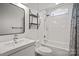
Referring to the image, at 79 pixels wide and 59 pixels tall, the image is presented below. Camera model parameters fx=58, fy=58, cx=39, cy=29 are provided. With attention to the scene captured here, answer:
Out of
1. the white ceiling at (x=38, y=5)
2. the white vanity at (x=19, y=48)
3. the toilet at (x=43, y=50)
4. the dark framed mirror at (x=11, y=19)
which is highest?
the white ceiling at (x=38, y=5)

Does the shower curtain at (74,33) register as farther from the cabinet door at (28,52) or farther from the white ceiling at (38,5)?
the cabinet door at (28,52)

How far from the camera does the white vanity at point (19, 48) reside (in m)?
0.98

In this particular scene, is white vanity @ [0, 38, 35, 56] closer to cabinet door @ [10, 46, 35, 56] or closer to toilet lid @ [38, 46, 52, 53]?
cabinet door @ [10, 46, 35, 56]

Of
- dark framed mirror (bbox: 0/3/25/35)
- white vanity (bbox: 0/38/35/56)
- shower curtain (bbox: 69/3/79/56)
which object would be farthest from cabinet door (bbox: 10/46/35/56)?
shower curtain (bbox: 69/3/79/56)

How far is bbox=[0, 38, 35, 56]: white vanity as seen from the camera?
0.98 m

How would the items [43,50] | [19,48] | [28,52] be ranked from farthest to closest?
1. [43,50]
2. [28,52]
3. [19,48]

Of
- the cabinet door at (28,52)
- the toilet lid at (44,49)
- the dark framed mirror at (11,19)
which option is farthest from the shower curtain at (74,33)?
the dark framed mirror at (11,19)

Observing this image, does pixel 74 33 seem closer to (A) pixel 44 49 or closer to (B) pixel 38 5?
(A) pixel 44 49

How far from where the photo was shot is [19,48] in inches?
44.0

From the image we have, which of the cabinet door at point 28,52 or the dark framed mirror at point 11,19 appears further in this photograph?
the cabinet door at point 28,52

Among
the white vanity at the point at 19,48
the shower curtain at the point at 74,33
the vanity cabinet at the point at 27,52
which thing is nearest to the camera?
the white vanity at the point at 19,48

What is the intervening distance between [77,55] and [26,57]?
107cm

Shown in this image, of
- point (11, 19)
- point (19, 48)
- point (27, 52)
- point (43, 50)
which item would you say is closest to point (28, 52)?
point (27, 52)

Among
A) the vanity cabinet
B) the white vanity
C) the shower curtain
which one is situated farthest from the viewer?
the shower curtain
